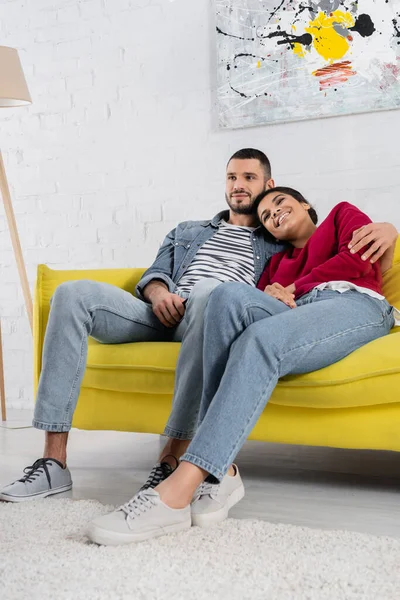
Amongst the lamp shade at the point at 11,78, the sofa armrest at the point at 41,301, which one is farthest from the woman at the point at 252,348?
the lamp shade at the point at 11,78

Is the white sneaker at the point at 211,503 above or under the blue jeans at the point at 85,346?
under

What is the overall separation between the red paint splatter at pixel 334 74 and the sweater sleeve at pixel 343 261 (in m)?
1.03

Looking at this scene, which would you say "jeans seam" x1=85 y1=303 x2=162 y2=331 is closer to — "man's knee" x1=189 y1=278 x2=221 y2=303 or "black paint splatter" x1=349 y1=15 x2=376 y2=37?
"man's knee" x1=189 y1=278 x2=221 y2=303

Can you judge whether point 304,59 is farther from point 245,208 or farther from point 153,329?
point 153,329

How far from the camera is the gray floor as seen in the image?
186 cm

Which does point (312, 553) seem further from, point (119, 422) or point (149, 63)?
point (149, 63)

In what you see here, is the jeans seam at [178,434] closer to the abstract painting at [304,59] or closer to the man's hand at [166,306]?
the man's hand at [166,306]

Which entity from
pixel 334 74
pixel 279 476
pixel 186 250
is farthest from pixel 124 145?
pixel 279 476

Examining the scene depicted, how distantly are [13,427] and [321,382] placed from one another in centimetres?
185

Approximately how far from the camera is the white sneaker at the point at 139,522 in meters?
1.55

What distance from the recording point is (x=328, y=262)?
2.19 meters

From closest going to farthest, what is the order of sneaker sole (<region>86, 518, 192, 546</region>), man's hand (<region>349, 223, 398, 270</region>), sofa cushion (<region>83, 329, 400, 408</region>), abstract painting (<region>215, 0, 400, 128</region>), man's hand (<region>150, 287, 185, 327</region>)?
1. sneaker sole (<region>86, 518, 192, 546</region>)
2. sofa cushion (<region>83, 329, 400, 408</region>)
3. man's hand (<region>349, 223, 398, 270</region>)
4. man's hand (<region>150, 287, 185, 327</region>)
5. abstract painting (<region>215, 0, 400, 128</region>)

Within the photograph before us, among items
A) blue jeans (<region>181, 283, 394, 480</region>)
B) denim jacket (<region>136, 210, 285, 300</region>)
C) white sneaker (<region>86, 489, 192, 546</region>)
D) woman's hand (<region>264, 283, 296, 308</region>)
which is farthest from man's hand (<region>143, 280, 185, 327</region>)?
white sneaker (<region>86, 489, 192, 546</region>)

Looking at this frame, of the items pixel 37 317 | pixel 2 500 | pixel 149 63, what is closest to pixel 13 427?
pixel 37 317
